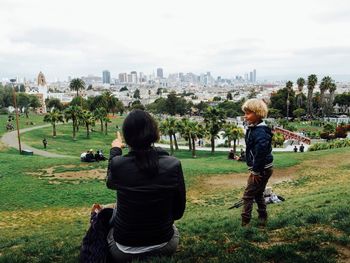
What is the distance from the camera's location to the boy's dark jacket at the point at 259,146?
6.28 metres

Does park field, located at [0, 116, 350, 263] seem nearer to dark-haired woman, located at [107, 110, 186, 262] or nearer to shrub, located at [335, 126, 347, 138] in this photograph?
dark-haired woman, located at [107, 110, 186, 262]

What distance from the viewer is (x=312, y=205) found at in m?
10.4

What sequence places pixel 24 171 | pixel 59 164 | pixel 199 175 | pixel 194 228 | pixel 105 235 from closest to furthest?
1. pixel 105 235
2. pixel 194 228
3. pixel 199 175
4. pixel 24 171
5. pixel 59 164

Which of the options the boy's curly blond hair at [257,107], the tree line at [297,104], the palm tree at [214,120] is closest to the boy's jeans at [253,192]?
the boy's curly blond hair at [257,107]

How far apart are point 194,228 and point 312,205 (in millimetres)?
3913

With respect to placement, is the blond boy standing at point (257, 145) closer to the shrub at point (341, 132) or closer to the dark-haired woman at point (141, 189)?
the dark-haired woman at point (141, 189)

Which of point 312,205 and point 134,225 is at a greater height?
point 134,225

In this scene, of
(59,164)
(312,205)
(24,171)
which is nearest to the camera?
(312,205)

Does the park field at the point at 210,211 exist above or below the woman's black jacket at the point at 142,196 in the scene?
below

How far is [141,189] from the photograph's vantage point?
4129mm

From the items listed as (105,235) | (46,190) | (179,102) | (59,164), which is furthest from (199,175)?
(179,102)

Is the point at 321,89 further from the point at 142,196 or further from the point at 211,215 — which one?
the point at 142,196

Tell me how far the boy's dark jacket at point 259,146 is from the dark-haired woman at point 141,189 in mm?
2339

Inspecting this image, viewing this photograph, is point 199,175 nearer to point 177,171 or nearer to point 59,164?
point 59,164
